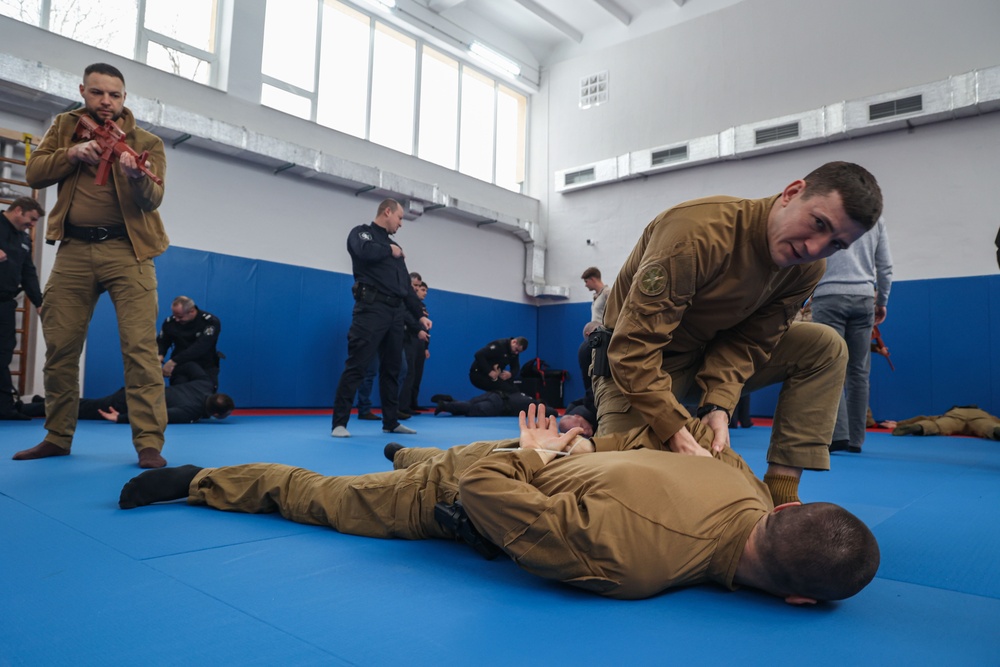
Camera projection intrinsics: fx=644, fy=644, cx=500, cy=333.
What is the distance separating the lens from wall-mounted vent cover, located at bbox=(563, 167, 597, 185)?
10609 millimetres

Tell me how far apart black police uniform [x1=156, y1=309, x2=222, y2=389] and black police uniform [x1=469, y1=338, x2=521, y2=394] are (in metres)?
3.37

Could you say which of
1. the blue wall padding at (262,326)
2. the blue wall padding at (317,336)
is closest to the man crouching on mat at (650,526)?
the blue wall padding at (262,326)

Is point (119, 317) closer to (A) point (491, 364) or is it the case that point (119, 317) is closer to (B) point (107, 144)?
(B) point (107, 144)

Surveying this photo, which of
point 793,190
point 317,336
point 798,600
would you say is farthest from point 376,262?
point 798,600

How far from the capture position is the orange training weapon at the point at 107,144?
2926 mm

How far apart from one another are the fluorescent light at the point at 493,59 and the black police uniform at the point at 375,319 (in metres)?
6.08

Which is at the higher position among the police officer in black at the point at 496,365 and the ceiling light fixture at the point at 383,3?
the ceiling light fixture at the point at 383,3

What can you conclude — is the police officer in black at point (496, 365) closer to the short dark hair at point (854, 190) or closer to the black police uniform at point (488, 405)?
the black police uniform at point (488, 405)

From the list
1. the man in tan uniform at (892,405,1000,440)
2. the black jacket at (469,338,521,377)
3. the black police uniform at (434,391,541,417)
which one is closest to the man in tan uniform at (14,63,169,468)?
the black police uniform at (434,391,541,417)

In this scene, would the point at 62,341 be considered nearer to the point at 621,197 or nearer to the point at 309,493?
the point at 309,493

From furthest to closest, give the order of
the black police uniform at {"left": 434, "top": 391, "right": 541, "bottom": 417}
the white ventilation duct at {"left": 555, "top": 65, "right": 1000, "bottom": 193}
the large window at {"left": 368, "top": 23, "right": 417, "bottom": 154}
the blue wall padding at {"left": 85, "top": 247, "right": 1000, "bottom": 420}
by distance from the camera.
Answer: the large window at {"left": 368, "top": 23, "right": 417, "bottom": 154}
the black police uniform at {"left": 434, "top": 391, "right": 541, "bottom": 417}
the white ventilation duct at {"left": 555, "top": 65, "right": 1000, "bottom": 193}
the blue wall padding at {"left": 85, "top": 247, "right": 1000, "bottom": 420}

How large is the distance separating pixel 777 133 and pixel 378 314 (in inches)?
252

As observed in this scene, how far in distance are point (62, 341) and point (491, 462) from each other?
2525 millimetres

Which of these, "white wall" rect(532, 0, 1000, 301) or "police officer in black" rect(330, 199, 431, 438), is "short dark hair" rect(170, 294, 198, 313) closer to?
"police officer in black" rect(330, 199, 431, 438)
